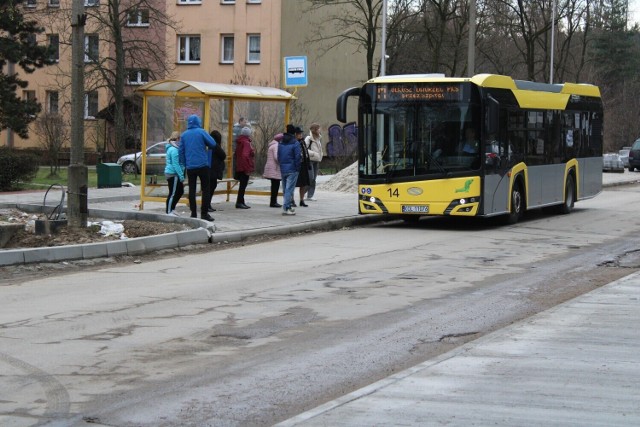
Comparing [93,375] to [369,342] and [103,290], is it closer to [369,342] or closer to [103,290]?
[369,342]

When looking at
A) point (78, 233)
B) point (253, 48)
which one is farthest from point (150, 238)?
point (253, 48)

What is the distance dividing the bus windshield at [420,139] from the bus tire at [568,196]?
5.85m

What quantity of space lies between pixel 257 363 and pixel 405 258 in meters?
7.46

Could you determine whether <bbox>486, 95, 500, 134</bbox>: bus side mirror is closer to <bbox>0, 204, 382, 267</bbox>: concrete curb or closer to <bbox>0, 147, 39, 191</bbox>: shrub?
<bbox>0, 204, 382, 267</bbox>: concrete curb

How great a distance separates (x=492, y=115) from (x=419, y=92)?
4.79ft

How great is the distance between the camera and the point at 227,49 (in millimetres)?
58719

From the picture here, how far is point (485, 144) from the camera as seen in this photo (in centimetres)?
1988

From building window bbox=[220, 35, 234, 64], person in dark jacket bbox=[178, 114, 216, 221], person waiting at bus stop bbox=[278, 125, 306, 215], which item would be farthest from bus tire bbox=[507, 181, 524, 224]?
building window bbox=[220, 35, 234, 64]

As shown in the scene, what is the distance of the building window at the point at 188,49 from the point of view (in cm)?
5925

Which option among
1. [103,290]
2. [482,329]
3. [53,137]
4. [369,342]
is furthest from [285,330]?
[53,137]

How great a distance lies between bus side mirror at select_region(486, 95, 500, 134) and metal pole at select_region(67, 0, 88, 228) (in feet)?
25.3

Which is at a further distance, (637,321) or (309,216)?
(309,216)

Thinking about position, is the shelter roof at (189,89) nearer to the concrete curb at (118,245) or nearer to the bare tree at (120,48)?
the concrete curb at (118,245)

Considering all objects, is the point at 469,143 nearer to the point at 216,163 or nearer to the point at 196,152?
the point at 216,163
